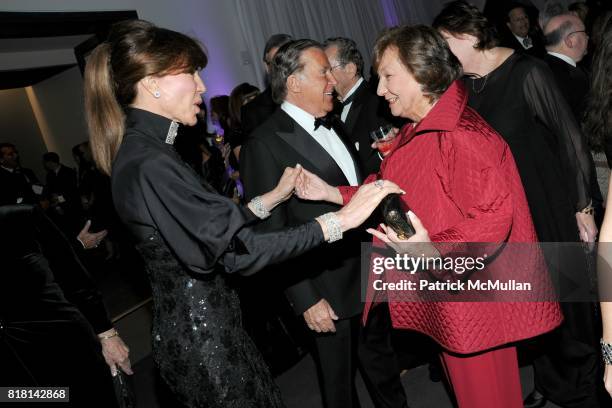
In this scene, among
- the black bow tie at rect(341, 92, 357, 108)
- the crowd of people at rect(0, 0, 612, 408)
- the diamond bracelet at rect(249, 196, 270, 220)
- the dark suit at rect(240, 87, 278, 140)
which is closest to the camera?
the crowd of people at rect(0, 0, 612, 408)

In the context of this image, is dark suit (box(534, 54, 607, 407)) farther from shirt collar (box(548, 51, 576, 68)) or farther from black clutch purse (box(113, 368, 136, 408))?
black clutch purse (box(113, 368, 136, 408))

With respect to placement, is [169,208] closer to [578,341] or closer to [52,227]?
[52,227]

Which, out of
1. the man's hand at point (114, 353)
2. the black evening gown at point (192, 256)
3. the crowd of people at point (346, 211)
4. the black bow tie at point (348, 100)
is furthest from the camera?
the black bow tie at point (348, 100)

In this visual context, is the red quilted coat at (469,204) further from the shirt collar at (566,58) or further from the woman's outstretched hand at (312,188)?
the shirt collar at (566,58)

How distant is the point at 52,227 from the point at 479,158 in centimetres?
163

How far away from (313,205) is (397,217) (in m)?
0.81

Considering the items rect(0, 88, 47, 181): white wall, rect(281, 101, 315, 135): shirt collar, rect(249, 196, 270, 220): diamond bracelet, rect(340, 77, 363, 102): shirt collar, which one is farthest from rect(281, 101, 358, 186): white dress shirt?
rect(0, 88, 47, 181): white wall

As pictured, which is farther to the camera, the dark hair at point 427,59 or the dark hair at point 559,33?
→ the dark hair at point 559,33

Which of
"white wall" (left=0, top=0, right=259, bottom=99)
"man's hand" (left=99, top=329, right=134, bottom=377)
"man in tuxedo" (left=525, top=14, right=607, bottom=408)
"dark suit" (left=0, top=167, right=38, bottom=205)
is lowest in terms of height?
"man in tuxedo" (left=525, top=14, right=607, bottom=408)

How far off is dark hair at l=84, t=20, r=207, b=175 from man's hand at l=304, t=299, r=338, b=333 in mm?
1078

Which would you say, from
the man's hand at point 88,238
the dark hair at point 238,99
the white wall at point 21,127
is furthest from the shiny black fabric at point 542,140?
the white wall at point 21,127

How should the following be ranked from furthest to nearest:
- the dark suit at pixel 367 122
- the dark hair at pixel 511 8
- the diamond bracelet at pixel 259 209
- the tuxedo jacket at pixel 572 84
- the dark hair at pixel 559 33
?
the dark hair at pixel 511 8 < the dark suit at pixel 367 122 < the dark hair at pixel 559 33 < the tuxedo jacket at pixel 572 84 < the diamond bracelet at pixel 259 209

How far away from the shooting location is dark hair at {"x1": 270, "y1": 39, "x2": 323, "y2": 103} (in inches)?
96.0

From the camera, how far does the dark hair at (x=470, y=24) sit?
2422 millimetres
